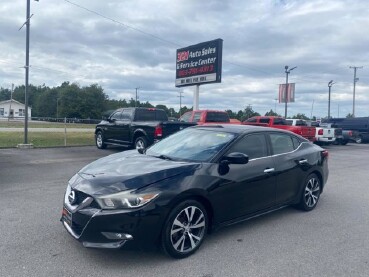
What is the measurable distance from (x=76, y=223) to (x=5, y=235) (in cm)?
141

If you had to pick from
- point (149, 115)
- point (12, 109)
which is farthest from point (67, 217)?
point (12, 109)

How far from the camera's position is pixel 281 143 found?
5.57 metres

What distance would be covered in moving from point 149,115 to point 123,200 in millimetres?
10794

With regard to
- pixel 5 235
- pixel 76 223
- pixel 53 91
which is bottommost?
pixel 5 235

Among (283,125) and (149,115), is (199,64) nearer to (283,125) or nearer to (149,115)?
(283,125)

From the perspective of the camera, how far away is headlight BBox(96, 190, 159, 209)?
3.54m

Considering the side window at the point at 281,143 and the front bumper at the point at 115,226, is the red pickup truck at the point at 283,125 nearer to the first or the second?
the side window at the point at 281,143

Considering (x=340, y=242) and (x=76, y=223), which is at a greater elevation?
(x=76, y=223)

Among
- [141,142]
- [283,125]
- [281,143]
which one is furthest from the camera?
[283,125]

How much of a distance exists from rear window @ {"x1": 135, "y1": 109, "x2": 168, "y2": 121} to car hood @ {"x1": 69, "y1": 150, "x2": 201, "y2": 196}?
31.0 ft

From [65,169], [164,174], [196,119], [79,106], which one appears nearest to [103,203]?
[164,174]

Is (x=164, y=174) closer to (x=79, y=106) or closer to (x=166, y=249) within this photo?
(x=166, y=249)

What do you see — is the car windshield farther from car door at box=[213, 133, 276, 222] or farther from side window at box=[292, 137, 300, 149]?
side window at box=[292, 137, 300, 149]

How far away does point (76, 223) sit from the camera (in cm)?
365
